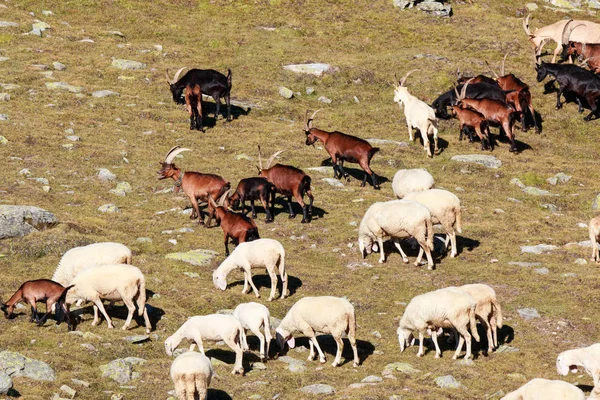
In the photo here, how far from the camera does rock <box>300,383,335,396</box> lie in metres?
14.5

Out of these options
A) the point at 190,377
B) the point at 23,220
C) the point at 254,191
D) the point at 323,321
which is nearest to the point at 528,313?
the point at 323,321

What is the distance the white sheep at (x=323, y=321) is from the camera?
15.6m

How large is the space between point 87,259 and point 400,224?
6830 millimetres

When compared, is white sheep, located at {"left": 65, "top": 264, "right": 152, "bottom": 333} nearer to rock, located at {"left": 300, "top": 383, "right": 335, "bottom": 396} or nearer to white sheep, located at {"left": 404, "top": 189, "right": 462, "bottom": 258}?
rock, located at {"left": 300, "top": 383, "right": 335, "bottom": 396}

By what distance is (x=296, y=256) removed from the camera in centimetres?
2175

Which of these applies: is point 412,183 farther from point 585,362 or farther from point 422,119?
point 585,362

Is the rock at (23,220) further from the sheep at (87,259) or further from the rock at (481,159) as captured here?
the rock at (481,159)

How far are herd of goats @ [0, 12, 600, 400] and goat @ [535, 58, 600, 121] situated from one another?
343 centimetres

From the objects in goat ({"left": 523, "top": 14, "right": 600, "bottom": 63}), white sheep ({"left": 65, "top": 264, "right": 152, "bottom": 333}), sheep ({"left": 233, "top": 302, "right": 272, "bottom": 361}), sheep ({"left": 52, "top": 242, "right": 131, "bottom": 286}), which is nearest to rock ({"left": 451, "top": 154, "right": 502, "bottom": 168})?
goat ({"left": 523, "top": 14, "right": 600, "bottom": 63})

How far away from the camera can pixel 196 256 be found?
21.0 m

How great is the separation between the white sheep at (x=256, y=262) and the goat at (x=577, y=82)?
19441mm

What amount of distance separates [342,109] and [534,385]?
23.1 meters

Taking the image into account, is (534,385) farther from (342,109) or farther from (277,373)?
(342,109)

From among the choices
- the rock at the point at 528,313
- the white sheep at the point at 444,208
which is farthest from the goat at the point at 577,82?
the rock at the point at 528,313
